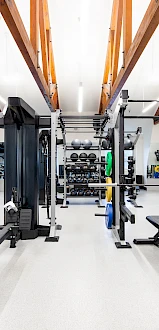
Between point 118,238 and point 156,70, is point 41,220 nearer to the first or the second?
point 118,238

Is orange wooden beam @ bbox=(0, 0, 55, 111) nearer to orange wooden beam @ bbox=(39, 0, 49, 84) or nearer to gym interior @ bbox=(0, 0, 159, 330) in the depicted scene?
gym interior @ bbox=(0, 0, 159, 330)

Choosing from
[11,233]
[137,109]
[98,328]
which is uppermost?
[137,109]

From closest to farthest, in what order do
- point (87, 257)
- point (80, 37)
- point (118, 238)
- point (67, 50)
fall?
point (87, 257)
point (118, 238)
point (80, 37)
point (67, 50)

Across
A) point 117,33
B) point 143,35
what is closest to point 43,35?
point 117,33

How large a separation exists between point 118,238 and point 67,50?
5.37 meters

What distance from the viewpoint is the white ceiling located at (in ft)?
18.3

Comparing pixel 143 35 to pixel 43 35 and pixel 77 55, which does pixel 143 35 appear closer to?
pixel 43 35

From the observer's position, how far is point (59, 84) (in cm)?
980

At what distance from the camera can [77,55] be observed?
24.4 ft

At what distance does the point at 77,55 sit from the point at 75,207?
426 centimetres

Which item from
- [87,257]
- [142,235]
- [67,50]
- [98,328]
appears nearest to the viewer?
[98,328]

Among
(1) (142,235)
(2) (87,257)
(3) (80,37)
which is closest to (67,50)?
(3) (80,37)

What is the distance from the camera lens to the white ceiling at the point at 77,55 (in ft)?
18.3

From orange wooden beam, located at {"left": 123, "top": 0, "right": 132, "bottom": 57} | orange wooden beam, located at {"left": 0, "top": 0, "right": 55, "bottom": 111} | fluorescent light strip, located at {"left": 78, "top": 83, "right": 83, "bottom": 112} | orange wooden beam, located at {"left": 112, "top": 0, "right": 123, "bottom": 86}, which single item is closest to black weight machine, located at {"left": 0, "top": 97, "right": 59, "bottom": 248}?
orange wooden beam, located at {"left": 0, "top": 0, "right": 55, "bottom": 111}
